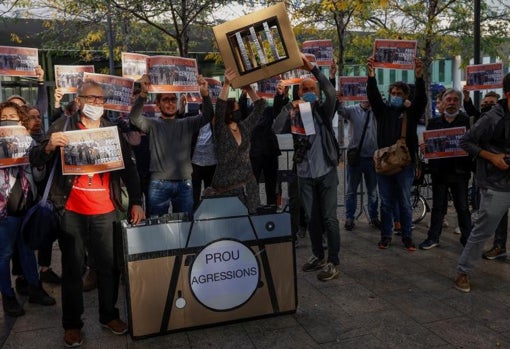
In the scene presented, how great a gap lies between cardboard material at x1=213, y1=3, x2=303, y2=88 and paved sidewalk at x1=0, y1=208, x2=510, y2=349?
2.05 m

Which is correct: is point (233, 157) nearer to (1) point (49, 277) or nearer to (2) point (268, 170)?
(2) point (268, 170)

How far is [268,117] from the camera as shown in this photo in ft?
22.3

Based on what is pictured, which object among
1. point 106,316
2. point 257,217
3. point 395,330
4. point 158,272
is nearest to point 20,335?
point 106,316

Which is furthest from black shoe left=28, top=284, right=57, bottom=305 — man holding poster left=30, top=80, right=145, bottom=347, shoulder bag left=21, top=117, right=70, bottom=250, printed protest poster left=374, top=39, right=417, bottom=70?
printed protest poster left=374, top=39, right=417, bottom=70

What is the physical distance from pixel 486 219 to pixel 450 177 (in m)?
1.58

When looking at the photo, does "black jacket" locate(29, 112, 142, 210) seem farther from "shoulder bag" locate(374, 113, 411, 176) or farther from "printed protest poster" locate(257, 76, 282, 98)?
"printed protest poster" locate(257, 76, 282, 98)

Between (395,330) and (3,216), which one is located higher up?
(3,216)

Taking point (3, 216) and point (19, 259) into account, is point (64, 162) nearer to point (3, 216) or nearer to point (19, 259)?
point (3, 216)

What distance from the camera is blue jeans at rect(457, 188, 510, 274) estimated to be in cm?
452

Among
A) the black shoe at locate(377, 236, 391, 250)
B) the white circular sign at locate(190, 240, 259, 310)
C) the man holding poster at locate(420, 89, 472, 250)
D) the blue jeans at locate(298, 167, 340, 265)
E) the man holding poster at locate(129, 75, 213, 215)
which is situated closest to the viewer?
the white circular sign at locate(190, 240, 259, 310)

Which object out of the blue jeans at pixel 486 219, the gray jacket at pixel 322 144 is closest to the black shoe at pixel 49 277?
the gray jacket at pixel 322 144

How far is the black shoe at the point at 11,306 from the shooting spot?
14.7 ft

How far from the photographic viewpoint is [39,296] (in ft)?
15.7

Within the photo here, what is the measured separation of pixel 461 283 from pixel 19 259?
4.24 meters
